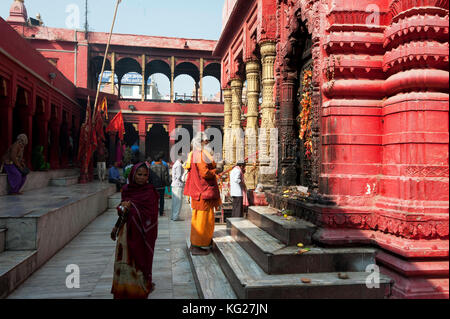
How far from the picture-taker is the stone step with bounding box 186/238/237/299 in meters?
3.38

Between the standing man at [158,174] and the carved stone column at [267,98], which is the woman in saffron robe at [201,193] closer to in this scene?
the carved stone column at [267,98]

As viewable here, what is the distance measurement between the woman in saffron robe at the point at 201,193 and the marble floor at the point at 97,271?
0.43 meters

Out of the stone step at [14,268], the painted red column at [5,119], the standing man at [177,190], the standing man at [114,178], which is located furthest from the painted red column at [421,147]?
the standing man at [114,178]

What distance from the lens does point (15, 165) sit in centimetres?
783

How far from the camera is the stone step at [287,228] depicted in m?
3.73

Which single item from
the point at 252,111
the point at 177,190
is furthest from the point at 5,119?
the point at 252,111

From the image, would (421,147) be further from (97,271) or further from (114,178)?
(114,178)

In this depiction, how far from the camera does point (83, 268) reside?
4605mm

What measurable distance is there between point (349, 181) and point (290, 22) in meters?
2.91

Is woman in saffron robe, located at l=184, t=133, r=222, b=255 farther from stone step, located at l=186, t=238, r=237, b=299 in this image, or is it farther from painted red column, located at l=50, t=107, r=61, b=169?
painted red column, located at l=50, t=107, r=61, b=169

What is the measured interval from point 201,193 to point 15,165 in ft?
17.9

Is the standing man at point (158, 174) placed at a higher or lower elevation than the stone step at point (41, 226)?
higher

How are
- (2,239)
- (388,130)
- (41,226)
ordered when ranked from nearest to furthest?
(388,130)
(2,239)
(41,226)

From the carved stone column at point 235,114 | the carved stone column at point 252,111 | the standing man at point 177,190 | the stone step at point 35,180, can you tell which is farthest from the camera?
the carved stone column at point 235,114
